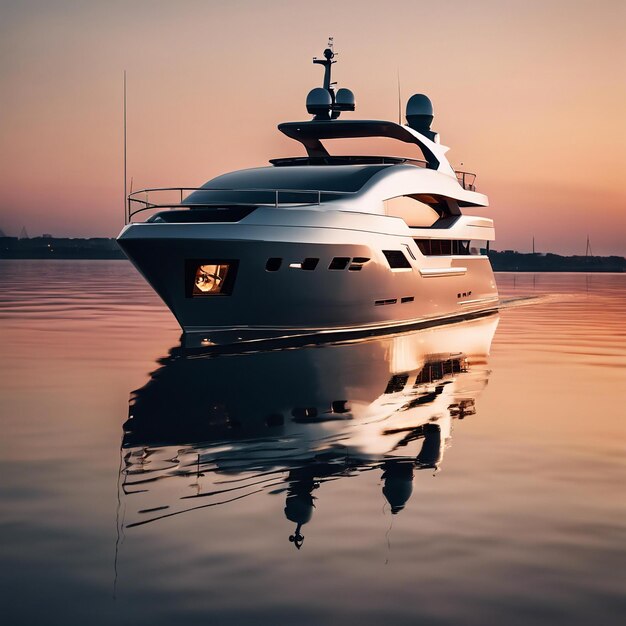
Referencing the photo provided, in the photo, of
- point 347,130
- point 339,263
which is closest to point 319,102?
point 347,130

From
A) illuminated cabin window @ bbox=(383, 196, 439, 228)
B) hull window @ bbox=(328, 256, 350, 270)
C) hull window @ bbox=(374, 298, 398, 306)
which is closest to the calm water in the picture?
hull window @ bbox=(328, 256, 350, 270)

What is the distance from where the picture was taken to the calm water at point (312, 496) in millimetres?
4477

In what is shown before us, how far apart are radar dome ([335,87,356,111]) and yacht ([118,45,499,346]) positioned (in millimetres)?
35

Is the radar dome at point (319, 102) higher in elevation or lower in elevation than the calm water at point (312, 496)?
higher

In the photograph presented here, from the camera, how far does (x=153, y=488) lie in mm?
6711

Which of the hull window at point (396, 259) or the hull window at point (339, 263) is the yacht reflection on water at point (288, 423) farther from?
the hull window at point (396, 259)

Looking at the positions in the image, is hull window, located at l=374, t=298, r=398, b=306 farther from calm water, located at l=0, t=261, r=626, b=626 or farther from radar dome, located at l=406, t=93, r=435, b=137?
radar dome, located at l=406, t=93, r=435, b=137

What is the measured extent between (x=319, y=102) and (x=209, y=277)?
10.3m

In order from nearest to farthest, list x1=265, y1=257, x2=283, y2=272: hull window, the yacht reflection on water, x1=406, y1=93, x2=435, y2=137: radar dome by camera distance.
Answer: the yacht reflection on water → x1=265, y1=257, x2=283, y2=272: hull window → x1=406, y1=93, x2=435, y2=137: radar dome

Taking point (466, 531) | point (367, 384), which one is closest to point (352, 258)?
point (367, 384)

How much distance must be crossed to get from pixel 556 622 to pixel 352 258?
51.2 feet

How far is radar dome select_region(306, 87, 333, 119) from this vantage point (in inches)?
1049

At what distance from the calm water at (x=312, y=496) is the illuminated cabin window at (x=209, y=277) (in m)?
3.26

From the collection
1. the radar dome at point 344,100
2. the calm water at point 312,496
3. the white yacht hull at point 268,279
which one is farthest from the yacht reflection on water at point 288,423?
the radar dome at point 344,100
